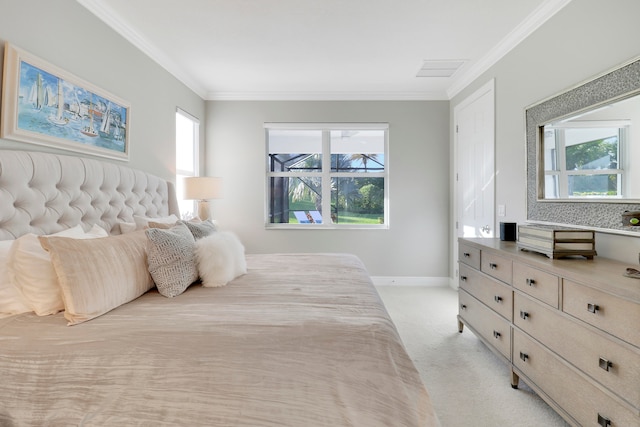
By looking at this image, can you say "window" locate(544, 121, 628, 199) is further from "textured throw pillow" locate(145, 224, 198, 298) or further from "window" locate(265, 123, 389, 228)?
"textured throw pillow" locate(145, 224, 198, 298)

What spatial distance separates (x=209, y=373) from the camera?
0.98m

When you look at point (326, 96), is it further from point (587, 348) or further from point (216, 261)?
point (587, 348)

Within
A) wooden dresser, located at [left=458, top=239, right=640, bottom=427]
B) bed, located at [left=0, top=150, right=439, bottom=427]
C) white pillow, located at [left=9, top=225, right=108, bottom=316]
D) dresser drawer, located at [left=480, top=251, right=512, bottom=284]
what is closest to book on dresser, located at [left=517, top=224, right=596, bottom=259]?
wooden dresser, located at [left=458, top=239, right=640, bottom=427]

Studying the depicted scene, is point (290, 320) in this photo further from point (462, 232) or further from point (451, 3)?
point (462, 232)

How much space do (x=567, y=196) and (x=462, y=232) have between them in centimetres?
178

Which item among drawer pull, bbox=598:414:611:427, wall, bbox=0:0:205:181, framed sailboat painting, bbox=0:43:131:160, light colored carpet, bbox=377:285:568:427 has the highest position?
wall, bbox=0:0:205:181

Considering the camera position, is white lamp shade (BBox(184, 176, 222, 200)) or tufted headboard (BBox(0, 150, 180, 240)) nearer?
tufted headboard (BBox(0, 150, 180, 240))

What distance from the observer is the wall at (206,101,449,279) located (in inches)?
167

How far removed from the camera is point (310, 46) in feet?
9.68

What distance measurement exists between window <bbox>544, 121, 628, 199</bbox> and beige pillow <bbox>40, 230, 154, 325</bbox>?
262cm

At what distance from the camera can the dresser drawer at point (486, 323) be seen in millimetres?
2029

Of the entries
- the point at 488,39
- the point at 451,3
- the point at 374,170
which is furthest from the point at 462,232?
the point at 451,3

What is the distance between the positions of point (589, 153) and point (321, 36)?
7.25ft

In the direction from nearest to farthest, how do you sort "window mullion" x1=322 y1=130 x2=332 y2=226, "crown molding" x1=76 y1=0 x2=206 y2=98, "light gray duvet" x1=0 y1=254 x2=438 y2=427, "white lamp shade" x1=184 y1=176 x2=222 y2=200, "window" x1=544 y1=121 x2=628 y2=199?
"light gray duvet" x1=0 y1=254 x2=438 y2=427 → "window" x1=544 y1=121 x2=628 y2=199 → "crown molding" x1=76 y1=0 x2=206 y2=98 → "white lamp shade" x1=184 y1=176 x2=222 y2=200 → "window mullion" x1=322 y1=130 x2=332 y2=226
